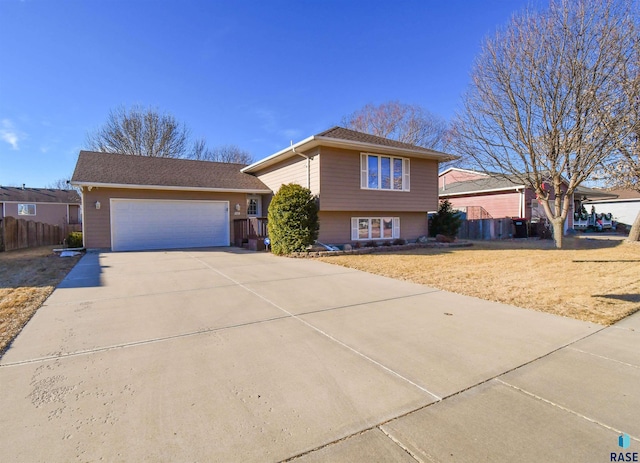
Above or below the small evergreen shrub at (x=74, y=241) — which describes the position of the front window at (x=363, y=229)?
above

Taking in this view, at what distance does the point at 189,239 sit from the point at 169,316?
1070cm

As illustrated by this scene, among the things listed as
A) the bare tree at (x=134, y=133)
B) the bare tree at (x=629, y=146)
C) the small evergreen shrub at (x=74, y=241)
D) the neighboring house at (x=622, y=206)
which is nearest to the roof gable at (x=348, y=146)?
the bare tree at (x=629, y=146)

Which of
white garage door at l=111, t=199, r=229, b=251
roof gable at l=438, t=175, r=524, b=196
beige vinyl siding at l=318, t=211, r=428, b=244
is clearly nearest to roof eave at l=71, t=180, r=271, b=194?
white garage door at l=111, t=199, r=229, b=251

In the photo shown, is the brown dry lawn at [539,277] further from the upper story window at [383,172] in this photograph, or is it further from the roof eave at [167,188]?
the roof eave at [167,188]

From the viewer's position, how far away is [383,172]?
44.9 ft

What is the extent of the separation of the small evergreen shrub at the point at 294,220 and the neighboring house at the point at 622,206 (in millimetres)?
30749

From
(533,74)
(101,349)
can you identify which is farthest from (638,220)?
(101,349)

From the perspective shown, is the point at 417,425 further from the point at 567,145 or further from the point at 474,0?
the point at 474,0

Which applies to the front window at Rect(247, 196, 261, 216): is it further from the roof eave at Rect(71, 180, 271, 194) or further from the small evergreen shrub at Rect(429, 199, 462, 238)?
the small evergreen shrub at Rect(429, 199, 462, 238)

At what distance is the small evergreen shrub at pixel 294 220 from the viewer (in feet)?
36.6

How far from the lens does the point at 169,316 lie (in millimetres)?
4555

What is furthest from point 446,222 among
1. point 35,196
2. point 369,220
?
point 35,196

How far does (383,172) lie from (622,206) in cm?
2925

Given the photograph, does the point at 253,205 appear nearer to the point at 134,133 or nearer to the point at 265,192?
the point at 265,192
